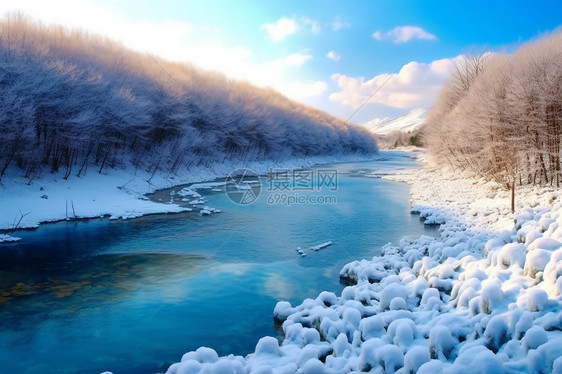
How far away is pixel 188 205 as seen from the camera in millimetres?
20609

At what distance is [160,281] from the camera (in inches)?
381

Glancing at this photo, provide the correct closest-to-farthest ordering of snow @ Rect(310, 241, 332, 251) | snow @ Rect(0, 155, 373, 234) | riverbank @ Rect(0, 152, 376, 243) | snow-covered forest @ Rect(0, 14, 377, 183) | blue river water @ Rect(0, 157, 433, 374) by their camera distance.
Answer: blue river water @ Rect(0, 157, 433, 374) < snow @ Rect(310, 241, 332, 251) < riverbank @ Rect(0, 152, 376, 243) < snow @ Rect(0, 155, 373, 234) < snow-covered forest @ Rect(0, 14, 377, 183)

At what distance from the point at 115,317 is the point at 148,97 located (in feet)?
98.7

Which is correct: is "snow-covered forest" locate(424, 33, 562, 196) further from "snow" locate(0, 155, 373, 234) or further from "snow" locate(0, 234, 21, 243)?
"snow" locate(0, 234, 21, 243)

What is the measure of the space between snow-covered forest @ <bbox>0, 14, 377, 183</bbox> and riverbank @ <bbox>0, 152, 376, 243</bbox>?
85 cm

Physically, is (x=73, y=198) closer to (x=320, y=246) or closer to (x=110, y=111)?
(x=110, y=111)

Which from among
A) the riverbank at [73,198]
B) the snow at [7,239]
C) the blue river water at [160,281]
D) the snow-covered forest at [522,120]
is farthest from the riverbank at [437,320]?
the riverbank at [73,198]

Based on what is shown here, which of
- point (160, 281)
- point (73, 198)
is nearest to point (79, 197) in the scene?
point (73, 198)

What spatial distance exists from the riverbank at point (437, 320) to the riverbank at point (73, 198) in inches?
494

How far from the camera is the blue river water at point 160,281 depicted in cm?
659

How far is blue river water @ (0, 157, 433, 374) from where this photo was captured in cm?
659

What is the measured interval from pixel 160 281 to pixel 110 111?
2098 cm

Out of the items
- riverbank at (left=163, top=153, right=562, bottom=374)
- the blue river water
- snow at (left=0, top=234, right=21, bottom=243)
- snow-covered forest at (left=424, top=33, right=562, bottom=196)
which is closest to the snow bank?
the blue river water

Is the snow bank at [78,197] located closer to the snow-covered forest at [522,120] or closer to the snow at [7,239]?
the snow at [7,239]
